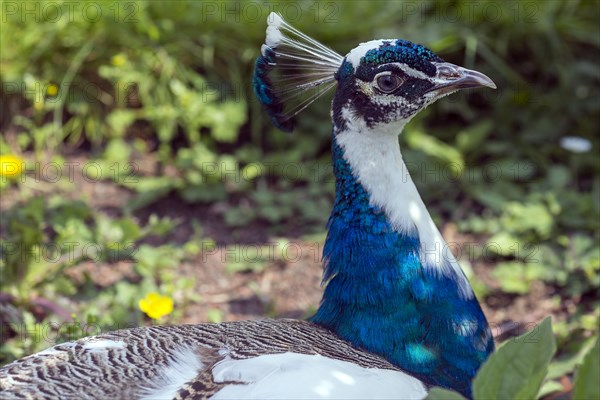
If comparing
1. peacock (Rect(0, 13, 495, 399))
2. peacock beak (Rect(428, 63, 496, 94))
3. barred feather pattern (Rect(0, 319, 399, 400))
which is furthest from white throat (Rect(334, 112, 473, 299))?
barred feather pattern (Rect(0, 319, 399, 400))

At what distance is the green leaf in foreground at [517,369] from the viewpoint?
1.27m

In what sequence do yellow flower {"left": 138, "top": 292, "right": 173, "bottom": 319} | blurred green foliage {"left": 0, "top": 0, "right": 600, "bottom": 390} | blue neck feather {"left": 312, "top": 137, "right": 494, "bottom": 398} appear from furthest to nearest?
blurred green foliage {"left": 0, "top": 0, "right": 600, "bottom": 390} → yellow flower {"left": 138, "top": 292, "right": 173, "bottom": 319} → blue neck feather {"left": 312, "top": 137, "right": 494, "bottom": 398}

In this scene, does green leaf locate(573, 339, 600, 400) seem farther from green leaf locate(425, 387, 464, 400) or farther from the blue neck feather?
the blue neck feather

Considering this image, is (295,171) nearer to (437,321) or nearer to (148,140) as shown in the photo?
(148,140)

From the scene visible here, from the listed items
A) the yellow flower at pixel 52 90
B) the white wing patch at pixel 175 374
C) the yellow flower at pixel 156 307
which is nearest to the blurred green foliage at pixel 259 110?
the yellow flower at pixel 52 90

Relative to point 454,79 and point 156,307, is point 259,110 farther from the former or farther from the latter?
point 454,79

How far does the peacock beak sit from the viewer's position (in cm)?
192

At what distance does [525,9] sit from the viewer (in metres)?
3.67

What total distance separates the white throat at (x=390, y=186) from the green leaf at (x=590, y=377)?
0.64 m

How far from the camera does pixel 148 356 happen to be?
1.69 meters

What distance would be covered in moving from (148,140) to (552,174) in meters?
1.71

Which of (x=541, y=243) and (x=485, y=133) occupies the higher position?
(x=485, y=133)

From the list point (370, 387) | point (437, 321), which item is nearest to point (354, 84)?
point (437, 321)

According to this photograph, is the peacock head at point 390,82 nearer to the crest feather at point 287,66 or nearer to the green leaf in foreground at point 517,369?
the crest feather at point 287,66
